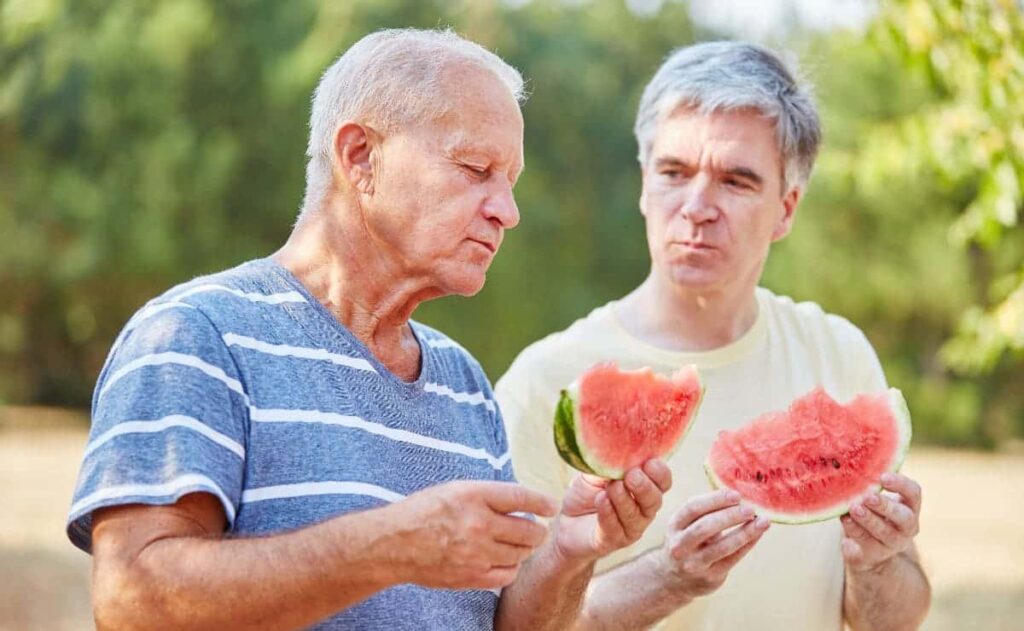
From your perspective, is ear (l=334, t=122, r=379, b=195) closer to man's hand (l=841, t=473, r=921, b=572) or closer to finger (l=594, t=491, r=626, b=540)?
finger (l=594, t=491, r=626, b=540)

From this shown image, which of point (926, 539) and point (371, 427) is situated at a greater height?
point (371, 427)

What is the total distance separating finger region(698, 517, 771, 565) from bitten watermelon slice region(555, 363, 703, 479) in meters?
0.25

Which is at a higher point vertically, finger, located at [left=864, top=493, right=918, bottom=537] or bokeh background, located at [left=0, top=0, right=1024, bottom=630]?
bokeh background, located at [left=0, top=0, right=1024, bottom=630]

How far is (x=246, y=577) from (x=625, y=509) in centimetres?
91

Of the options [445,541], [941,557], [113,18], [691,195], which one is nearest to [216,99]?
[113,18]

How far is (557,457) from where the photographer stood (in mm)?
3318

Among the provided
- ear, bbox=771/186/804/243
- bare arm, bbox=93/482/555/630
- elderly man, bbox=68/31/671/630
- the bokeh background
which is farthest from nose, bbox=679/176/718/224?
the bokeh background

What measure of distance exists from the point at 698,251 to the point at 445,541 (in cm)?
169

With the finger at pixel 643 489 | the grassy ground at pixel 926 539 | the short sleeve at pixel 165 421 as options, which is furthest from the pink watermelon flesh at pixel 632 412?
the grassy ground at pixel 926 539

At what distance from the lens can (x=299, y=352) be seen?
232 cm

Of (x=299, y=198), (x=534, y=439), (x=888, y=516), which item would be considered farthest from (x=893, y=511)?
(x=299, y=198)

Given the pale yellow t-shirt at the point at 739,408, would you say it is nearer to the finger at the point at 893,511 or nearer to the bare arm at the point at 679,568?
the bare arm at the point at 679,568

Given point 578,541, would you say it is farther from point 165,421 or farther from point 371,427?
point 165,421

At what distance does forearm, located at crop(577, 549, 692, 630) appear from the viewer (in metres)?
2.90
